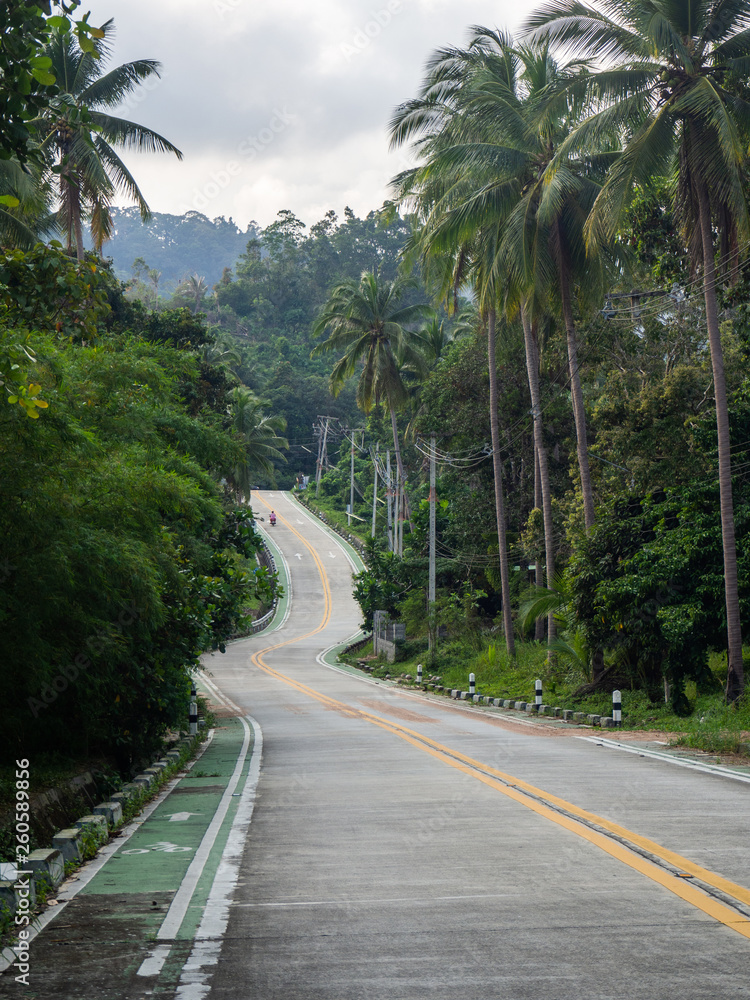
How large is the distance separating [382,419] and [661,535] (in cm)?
4890

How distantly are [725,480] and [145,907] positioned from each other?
50.1 feet

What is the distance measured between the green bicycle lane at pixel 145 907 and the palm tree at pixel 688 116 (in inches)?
483

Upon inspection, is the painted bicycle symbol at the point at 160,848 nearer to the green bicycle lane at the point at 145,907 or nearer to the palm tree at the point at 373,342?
the green bicycle lane at the point at 145,907

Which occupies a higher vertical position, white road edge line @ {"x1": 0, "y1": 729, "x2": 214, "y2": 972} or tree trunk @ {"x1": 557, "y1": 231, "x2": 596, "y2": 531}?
tree trunk @ {"x1": 557, "y1": 231, "x2": 596, "y2": 531}

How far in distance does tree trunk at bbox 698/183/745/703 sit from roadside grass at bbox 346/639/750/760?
0.65m

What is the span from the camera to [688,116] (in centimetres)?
1906

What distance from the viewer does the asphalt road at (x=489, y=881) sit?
497 cm

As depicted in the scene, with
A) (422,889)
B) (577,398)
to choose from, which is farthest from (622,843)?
(577,398)

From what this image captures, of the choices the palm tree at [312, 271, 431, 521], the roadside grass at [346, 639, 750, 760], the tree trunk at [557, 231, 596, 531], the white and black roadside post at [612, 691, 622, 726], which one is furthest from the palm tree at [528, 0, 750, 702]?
the palm tree at [312, 271, 431, 521]

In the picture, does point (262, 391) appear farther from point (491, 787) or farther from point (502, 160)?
point (491, 787)

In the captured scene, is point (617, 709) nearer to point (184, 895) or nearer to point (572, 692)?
point (572, 692)

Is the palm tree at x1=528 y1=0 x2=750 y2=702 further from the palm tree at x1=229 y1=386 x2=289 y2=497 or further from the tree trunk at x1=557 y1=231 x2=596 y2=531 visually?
the palm tree at x1=229 y1=386 x2=289 y2=497

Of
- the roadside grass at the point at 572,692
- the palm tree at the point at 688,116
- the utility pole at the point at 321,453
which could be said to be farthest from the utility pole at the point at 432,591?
the utility pole at the point at 321,453

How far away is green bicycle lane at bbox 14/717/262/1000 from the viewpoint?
200 inches
